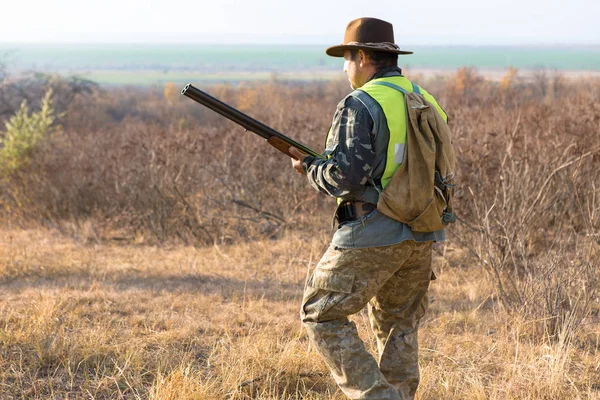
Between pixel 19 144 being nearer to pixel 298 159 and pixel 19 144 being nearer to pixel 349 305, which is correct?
pixel 298 159

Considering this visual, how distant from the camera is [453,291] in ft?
19.1

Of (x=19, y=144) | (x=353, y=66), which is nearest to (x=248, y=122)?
(x=353, y=66)

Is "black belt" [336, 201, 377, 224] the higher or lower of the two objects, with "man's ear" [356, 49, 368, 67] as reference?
lower

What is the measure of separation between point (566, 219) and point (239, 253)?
Result: 3.58m

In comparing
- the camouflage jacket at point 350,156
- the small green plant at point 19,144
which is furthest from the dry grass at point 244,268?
the camouflage jacket at point 350,156

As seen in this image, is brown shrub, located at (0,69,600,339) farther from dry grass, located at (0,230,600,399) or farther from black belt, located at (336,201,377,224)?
black belt, located at (336,201,377,224)

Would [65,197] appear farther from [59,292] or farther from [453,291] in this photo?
[453,291]

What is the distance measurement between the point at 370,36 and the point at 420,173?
2.01 ft

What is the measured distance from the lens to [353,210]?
285 cm

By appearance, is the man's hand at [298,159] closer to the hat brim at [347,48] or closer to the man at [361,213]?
the man at [361,213]

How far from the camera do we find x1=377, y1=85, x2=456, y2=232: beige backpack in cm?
275

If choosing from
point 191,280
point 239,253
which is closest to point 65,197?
point 239,253

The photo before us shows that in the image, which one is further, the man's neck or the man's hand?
the man's hand

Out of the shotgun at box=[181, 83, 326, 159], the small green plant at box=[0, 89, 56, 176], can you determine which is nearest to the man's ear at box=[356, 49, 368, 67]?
the shotgun at box=[181, 83, 326, 159]
